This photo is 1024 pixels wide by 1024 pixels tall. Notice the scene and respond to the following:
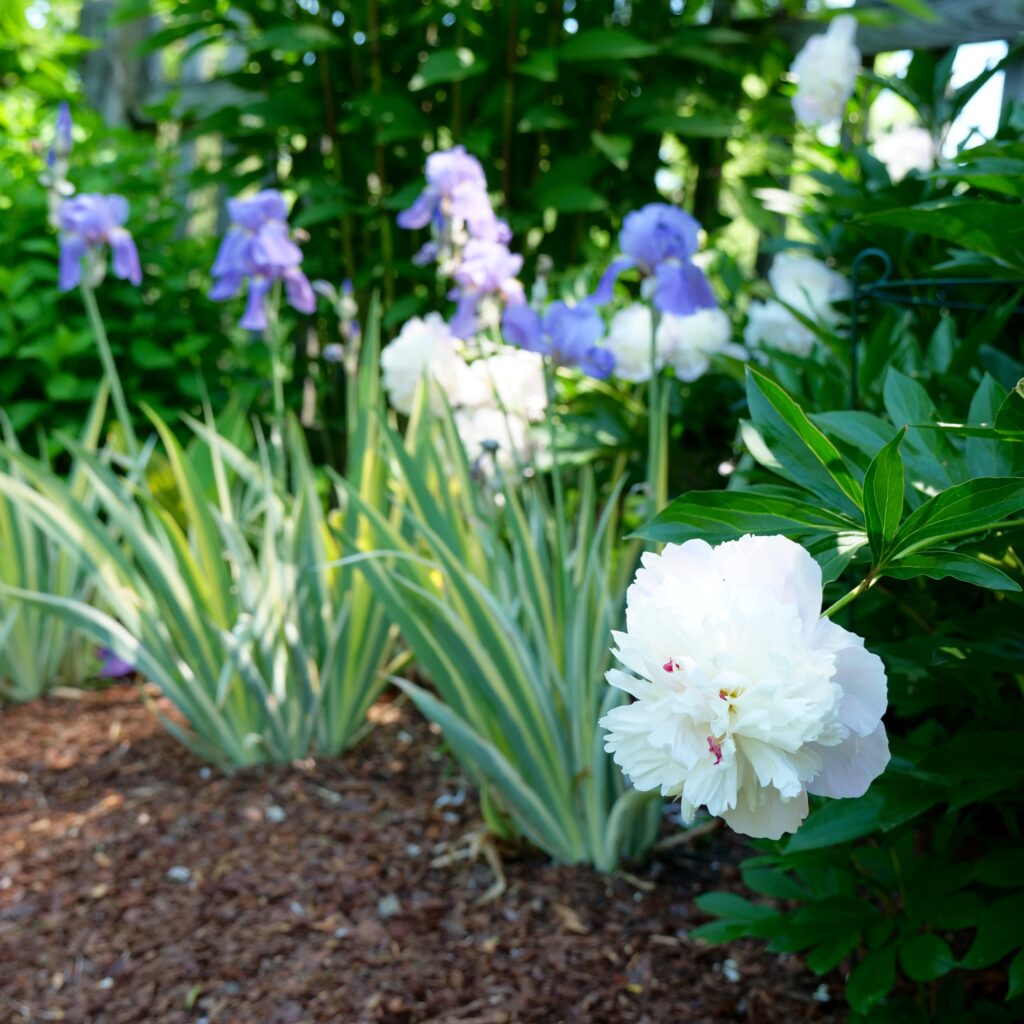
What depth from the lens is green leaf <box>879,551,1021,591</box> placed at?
54 centimetres

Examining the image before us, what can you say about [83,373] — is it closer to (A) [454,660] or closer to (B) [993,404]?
(A) [454,660]

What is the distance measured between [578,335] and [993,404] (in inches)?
25.6

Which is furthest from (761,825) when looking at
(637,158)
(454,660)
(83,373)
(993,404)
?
(83,373)

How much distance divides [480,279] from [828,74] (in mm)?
828

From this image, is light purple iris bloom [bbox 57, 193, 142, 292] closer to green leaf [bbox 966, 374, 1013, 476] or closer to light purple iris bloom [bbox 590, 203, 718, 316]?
light purple iris bloom [bbox 590, 203, 718, 316]

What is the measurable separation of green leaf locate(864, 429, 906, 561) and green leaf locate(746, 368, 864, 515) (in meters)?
0.04

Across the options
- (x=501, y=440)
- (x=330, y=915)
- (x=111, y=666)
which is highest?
(x=501, y=440)

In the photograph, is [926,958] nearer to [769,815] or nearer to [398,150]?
[769,815]

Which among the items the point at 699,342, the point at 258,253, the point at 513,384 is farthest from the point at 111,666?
the point at 699,342

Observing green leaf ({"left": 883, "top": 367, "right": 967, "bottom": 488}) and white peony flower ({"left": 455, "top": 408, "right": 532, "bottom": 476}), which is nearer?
green leaf ({"left": 883, "top": 367, "right": 967, "bottom": 488})

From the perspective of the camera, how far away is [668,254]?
130 centimetres

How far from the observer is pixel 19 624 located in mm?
2168

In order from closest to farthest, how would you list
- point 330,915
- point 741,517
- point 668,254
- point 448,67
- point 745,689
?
1. point 745,689
2. point 741,517
3. point 668,254
4. point 330,915
5. point 448,67

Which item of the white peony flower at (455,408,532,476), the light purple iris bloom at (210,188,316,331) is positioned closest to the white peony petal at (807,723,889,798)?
the white peony flower at (455,408,532,476)
